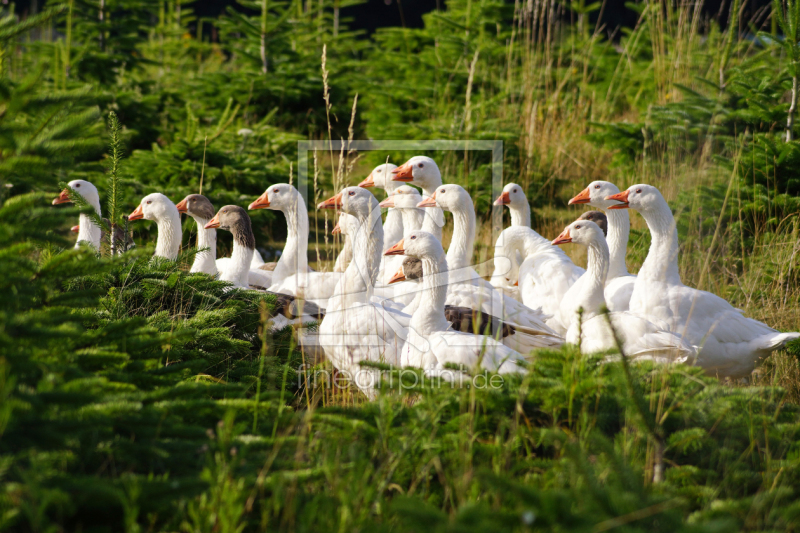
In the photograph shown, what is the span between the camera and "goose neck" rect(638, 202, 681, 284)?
16.1 ft

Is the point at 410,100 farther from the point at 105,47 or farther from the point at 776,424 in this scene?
the point at 776,424

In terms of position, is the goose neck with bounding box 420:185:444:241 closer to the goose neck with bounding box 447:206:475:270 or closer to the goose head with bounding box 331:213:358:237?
the goose neck with bounding box 447:206:475:270

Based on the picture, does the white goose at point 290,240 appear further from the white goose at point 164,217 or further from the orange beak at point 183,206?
the white goose at point 164,217

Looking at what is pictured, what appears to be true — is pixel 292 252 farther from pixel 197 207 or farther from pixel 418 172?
pixel 418 172

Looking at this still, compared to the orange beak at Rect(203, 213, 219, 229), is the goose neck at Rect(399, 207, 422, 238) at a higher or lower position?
higher

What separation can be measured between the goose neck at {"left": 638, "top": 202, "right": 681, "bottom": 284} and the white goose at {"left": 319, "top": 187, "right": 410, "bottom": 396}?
182 cm

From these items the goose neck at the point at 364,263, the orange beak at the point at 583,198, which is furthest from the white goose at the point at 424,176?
the orange beak at the point at 583,198

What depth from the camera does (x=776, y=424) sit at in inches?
110

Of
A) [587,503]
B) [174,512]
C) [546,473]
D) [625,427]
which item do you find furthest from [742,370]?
[174,512]

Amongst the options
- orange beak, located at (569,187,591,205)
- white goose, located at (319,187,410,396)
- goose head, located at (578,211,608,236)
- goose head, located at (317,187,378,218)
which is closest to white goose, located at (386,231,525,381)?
white goose, located at (319,187,410,396)

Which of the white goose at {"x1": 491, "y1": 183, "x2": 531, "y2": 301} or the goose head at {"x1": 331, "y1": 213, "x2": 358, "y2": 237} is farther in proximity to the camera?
the white goose at {"x1": 491, "y1": 183, "x2": 531, "y2": 301}

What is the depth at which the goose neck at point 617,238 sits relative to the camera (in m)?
6.00

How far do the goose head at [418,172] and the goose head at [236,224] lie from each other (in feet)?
4.92

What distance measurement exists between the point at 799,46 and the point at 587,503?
5589mm
